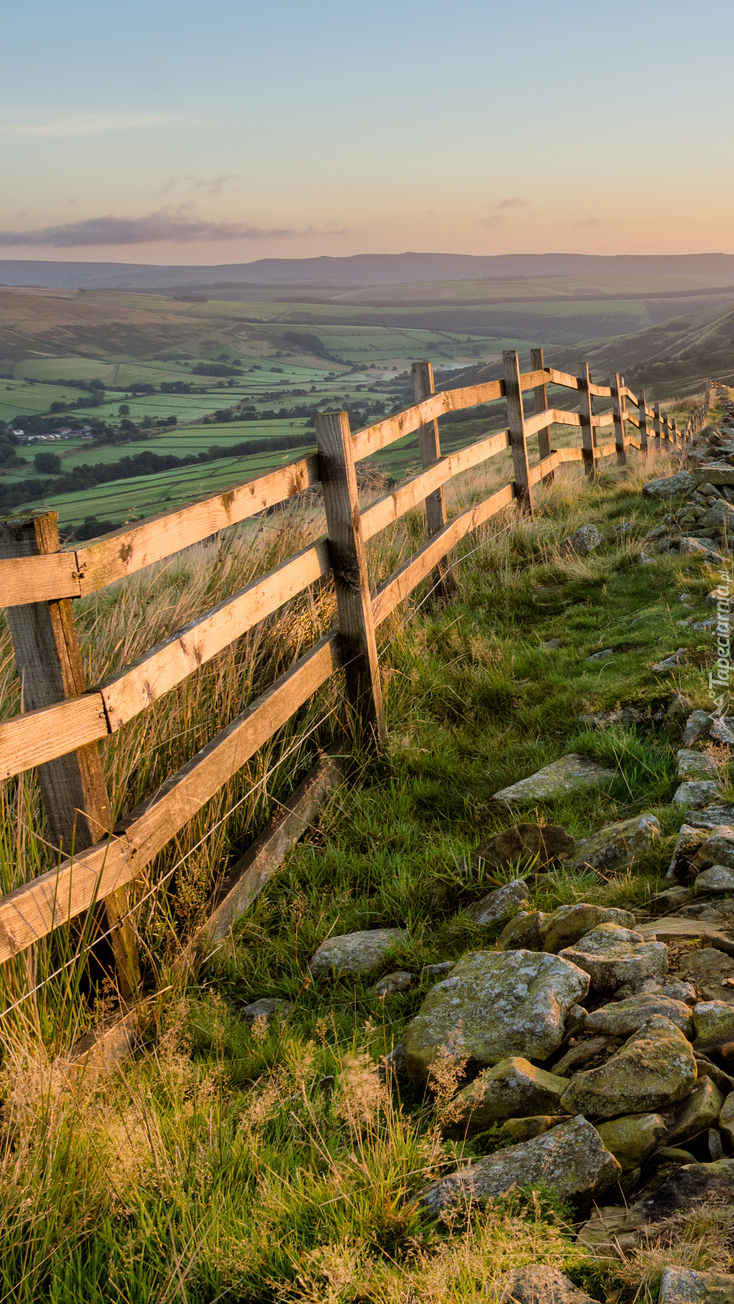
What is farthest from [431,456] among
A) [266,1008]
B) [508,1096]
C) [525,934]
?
[508,1096]

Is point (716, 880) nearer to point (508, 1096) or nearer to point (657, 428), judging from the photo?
point (508, 1096)

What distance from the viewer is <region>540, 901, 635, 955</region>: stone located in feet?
8.72

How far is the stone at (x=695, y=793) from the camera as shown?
342cm

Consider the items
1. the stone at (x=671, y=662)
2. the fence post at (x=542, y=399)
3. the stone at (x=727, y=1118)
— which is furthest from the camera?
the fence post at (x=542, y=399)

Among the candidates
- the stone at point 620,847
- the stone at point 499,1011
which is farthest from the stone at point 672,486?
the stone at point 499,1011

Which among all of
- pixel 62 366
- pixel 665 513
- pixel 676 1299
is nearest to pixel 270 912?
pixel 676 1299

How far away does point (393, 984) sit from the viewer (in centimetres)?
284

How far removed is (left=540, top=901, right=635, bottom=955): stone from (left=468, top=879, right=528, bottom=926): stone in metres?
0.27

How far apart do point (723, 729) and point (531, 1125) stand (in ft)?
7.92

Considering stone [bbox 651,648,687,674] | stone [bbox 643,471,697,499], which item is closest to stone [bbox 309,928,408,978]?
stone [bbox 651,648,687,674]

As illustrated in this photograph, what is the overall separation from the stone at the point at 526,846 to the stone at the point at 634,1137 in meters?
1.52

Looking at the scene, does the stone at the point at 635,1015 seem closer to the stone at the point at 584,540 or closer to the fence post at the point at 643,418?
the stone at the point at 584,540

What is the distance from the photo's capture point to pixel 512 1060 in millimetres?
2068

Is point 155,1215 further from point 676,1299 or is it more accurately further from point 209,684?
point 209,684
